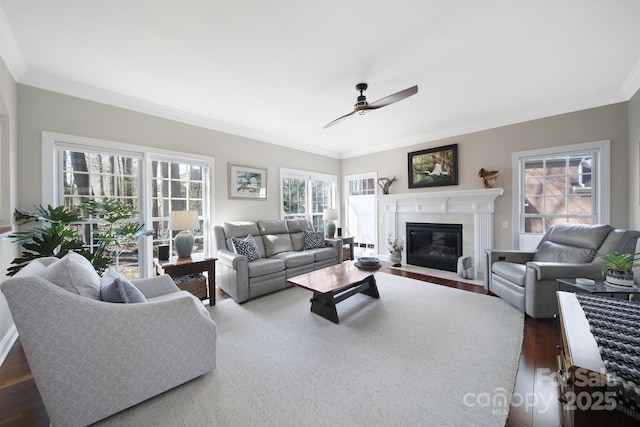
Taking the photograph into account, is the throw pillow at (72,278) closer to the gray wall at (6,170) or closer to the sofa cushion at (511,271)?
the gray wall at (6,170)

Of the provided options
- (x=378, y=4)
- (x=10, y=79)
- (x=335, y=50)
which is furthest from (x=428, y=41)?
(x=10, y=79)

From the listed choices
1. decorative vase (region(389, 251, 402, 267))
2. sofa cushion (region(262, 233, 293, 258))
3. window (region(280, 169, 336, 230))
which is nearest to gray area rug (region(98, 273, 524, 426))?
sofa cushion (region(262, 233, 293, 258))

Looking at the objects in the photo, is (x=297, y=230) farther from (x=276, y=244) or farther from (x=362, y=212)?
(x=362, y=212)

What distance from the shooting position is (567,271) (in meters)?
2.55

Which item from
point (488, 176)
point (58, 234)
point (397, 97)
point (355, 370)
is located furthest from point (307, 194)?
point (355, 370)

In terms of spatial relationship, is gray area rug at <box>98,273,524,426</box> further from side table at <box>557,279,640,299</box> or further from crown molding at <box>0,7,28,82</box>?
crown molding at <box>0,7,28,82</box>

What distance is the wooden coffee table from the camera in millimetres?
2588

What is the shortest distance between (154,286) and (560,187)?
562 cm

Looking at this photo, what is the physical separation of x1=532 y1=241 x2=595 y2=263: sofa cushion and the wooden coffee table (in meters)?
2.27

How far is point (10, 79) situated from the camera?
2.38 metres

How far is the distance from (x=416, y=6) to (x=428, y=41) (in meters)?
0.45

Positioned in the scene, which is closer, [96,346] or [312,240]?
[96,346]

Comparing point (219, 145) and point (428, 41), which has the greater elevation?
point (428, 41)

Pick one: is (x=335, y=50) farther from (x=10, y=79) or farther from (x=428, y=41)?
(x=10, y=79)
